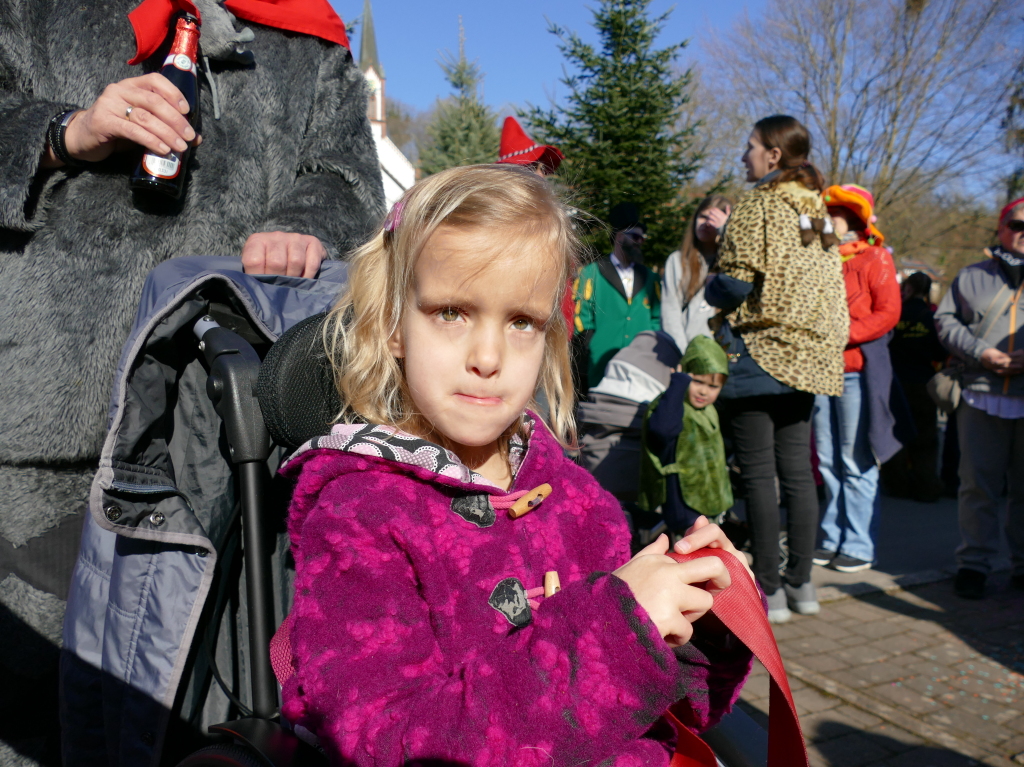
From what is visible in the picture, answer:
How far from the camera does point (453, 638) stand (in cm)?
123

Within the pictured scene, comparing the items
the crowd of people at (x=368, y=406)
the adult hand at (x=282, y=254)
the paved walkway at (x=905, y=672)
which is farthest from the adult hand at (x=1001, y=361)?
the adult hand at (x=282, y=254)

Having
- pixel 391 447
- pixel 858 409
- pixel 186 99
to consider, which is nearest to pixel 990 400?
pixel 858 409

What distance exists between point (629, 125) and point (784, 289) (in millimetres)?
6917

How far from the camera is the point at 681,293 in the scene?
17.8 ft

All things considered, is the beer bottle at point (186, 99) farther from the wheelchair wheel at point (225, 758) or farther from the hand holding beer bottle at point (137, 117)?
the wheelchair wheel at point (225, 758)

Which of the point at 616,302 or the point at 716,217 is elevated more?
the point at 716,217

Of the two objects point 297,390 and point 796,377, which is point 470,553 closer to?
point 297,390

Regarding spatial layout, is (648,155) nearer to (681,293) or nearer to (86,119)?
(681,293)

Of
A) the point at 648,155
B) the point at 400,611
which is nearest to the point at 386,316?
the point at 400,611

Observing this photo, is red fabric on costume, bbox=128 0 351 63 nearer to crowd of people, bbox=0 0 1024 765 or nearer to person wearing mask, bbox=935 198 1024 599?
crowd of people, bbox=0 0 1024 765

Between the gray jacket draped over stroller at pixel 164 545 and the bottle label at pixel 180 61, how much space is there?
55cm

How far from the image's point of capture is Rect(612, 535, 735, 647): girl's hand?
3.70 ft

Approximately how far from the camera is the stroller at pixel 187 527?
139 cm

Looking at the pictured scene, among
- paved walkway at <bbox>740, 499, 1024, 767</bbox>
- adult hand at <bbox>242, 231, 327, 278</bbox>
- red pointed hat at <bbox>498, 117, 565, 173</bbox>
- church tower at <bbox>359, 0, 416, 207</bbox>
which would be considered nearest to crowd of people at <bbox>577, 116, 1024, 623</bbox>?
paved walkway at <bbox>740, 499, 1024, 767</bbox>
